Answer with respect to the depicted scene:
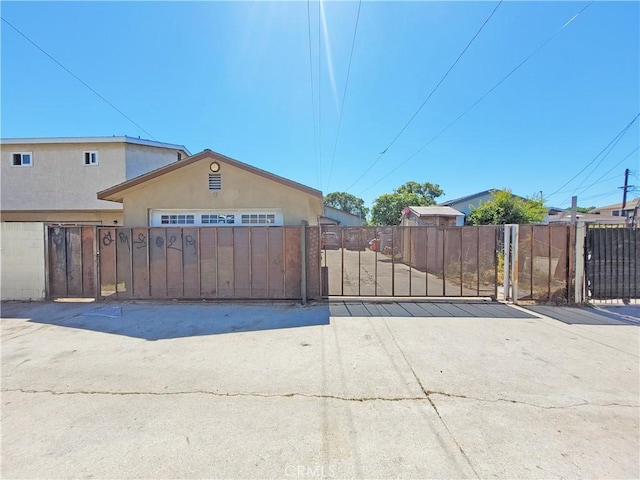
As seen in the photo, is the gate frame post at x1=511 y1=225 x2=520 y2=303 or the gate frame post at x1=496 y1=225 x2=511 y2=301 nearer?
the gate frame post at x1=511 y1=225 x2=520 y2=303

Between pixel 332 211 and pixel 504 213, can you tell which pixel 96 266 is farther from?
pixel 332 211

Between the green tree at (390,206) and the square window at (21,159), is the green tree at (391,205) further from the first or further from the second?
the square window at (21,159)

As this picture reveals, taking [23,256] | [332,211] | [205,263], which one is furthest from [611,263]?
[332,211]

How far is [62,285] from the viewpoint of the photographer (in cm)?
800

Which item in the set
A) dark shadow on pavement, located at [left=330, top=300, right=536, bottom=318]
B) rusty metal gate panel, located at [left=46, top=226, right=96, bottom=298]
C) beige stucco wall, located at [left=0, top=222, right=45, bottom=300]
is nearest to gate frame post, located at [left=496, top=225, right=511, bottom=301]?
dark shadow on pavement, located at [left=330, top=300, right=536, bottom=318]

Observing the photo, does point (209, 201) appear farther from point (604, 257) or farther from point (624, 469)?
point (604, 257)

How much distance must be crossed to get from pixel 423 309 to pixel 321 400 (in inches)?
181

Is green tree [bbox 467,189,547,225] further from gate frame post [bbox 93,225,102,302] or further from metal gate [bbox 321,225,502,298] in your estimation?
gate frame post [bbox 93,225,102,302]

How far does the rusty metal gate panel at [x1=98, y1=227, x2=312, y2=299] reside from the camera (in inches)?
309

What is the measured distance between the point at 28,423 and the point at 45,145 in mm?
16875

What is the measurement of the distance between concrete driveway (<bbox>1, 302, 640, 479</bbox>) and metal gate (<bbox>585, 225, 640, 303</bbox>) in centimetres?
196

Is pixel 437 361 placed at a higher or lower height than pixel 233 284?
lower

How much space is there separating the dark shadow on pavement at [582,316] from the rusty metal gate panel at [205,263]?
5.62 meters

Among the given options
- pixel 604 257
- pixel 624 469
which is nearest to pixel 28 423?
pixel 624 469
